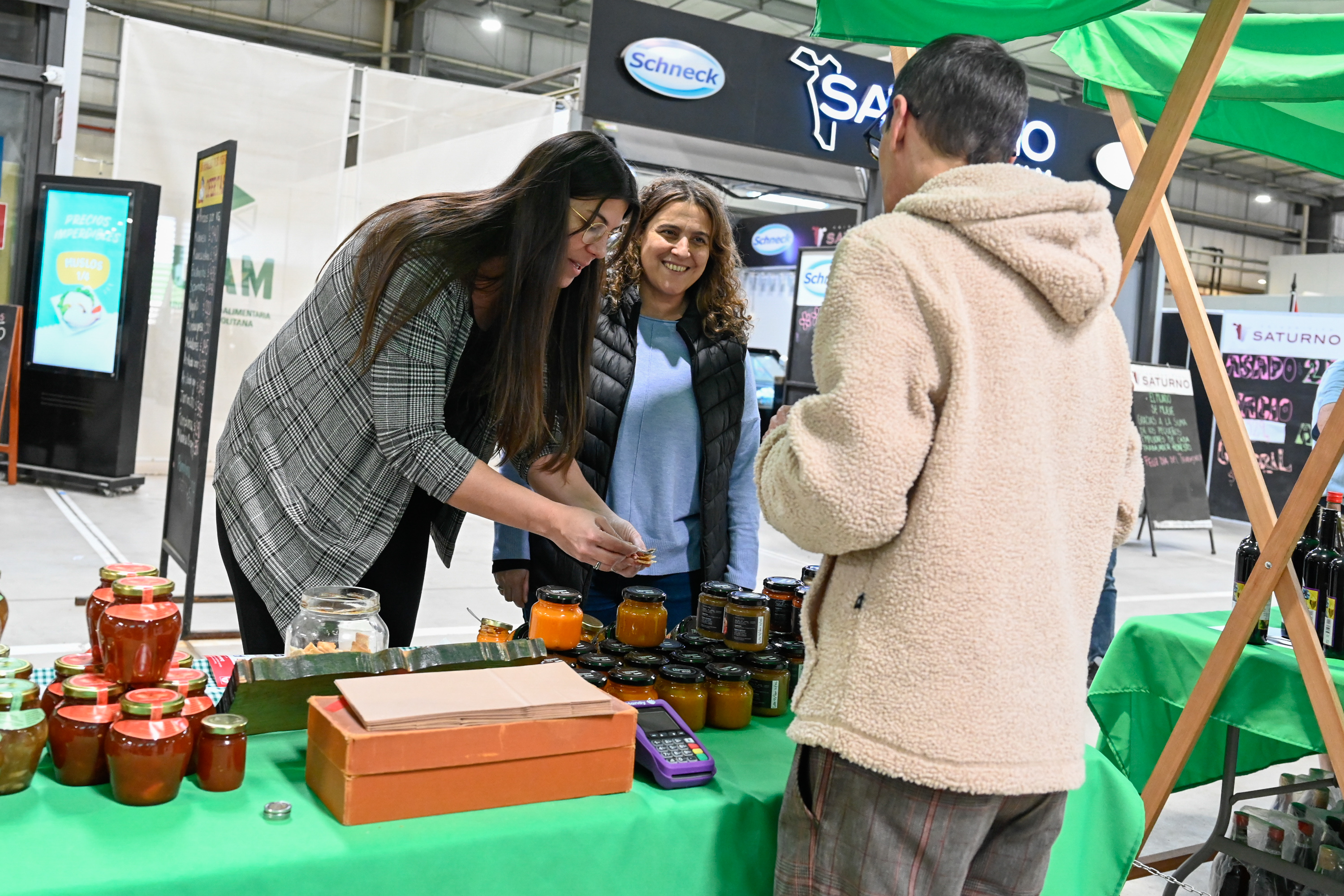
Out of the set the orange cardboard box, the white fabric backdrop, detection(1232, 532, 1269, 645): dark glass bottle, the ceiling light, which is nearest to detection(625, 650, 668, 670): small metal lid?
the orange cardboard box

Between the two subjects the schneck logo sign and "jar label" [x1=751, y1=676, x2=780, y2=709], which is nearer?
"jar label" [x1=751, y1=676, x2=780, y2=709]

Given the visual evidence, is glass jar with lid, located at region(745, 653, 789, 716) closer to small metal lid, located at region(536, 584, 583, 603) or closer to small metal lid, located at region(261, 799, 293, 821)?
small metal lid, located at region(536, 584, 583, 603)

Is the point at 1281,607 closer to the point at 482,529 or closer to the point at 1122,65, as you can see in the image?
the point at 1122,65

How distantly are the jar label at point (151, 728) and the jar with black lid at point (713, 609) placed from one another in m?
0.91

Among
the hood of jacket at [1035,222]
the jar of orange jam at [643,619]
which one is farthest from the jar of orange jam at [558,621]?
the hood of jacket at [1035,222]

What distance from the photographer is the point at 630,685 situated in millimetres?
1574

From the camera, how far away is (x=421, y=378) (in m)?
1.71

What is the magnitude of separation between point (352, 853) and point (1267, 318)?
10.5 meters

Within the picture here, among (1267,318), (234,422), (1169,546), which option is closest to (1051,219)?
(234,422)

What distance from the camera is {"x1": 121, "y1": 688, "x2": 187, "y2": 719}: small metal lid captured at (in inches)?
45.8

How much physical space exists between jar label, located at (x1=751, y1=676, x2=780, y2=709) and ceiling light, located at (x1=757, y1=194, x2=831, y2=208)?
16401mm

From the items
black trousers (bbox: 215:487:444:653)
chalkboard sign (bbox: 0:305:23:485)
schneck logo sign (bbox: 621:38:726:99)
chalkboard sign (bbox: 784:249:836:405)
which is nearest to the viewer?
black trousers (bbox: 215:487:444:653)

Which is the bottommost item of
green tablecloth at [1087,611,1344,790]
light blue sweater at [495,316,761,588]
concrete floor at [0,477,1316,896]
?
concrete floor at [0,477,1316,896]

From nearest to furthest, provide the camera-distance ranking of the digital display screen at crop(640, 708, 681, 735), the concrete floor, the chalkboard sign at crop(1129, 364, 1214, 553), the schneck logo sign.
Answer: the digital display screen at crop(640, 708, 681, 735) → the concrete floor → the schneck logo sign → the chalkboard sign at crop(1129, 364, 1214, 553)
